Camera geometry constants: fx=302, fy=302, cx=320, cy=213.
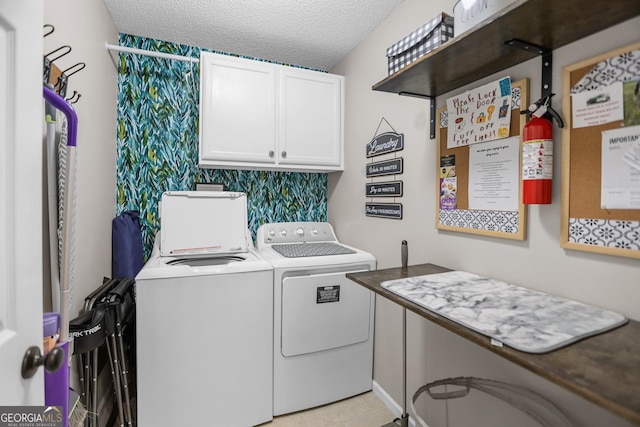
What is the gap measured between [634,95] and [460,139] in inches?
25.4

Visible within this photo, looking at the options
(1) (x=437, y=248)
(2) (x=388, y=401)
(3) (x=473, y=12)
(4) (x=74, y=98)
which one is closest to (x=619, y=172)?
(3) (x=473, y=12)

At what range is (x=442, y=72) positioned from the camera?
135 centimetres

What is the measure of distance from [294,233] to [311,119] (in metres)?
0.96

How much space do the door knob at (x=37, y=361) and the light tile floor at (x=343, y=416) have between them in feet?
5.09

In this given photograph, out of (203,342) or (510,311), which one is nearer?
(510,311)

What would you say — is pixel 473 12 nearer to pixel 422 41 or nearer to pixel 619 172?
pixel 422 41

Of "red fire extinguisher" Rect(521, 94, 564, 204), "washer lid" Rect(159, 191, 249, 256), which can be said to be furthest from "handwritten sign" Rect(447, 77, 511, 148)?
"washer lid" Rect(159, 191, 249, 256)

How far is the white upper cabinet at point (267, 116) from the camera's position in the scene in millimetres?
2162

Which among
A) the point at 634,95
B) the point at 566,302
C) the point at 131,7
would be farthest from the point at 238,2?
the point at 566,302

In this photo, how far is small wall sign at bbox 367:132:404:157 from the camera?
1958 mm

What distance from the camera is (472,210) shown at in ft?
4.80

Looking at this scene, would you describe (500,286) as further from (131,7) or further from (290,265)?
(131,7)

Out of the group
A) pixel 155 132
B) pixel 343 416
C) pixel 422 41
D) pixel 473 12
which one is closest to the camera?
pixel 473 12

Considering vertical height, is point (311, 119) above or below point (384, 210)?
above
